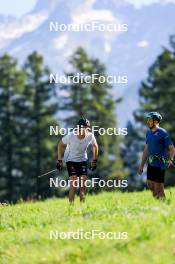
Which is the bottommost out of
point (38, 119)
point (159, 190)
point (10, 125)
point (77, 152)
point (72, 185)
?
point (10, 125)

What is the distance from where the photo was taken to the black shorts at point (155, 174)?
14047 millimetres

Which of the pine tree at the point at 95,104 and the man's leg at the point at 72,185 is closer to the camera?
the man's leg at the point at 72,185

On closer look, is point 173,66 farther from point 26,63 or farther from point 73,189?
point 73,189

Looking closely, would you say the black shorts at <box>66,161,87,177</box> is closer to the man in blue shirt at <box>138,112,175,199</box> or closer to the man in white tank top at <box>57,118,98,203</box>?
the man in white tank top at <box>57,118,98,203</box>

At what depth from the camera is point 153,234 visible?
29.8 ft

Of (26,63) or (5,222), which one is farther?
(26,63)

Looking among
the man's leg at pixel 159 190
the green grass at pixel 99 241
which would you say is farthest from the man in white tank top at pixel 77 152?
the green grass at pixel 99 241

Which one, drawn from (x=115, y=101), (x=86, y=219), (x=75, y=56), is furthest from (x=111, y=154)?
(x=86, y=219)

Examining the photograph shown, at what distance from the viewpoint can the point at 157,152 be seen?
1401cm

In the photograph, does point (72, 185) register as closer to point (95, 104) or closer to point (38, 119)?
point (95, 104)

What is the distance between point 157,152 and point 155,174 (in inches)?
18.0

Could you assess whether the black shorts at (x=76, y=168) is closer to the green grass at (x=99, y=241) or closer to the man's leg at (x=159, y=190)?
the man's leg at (x=159, y=190)

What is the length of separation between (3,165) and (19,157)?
1.54m

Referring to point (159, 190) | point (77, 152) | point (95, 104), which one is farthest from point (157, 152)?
point (95, 104)
